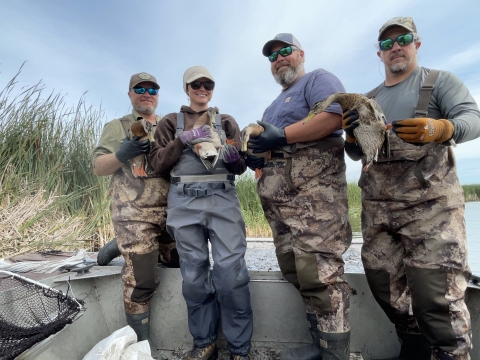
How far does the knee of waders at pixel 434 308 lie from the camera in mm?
2078

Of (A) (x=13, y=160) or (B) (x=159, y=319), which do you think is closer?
(B) (x=159, y=319)

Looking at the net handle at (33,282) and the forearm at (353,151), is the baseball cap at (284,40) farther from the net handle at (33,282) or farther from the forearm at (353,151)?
the net handle at (33,282)

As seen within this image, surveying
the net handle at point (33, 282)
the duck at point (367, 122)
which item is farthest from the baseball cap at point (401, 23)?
the net handle at point (33, 282)

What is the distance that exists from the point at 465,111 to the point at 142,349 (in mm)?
2887

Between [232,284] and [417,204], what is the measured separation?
1514 mm

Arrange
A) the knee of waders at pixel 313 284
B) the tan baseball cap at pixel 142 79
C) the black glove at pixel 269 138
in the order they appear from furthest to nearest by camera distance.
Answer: the tan baseball cap at pixel 142 79 < the black glove at pixel 269 138 < the knee of waders at pixel 313 284

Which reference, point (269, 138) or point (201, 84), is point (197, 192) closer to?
point (269, 138)

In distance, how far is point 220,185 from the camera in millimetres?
2637

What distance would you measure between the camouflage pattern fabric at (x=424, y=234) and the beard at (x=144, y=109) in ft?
7.45

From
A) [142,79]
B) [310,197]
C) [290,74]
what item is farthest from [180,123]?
[310,197]

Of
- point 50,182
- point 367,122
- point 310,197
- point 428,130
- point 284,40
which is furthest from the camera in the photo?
point 50,182

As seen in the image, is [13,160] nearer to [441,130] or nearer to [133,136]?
[133,136]

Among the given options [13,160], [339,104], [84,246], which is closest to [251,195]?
[84,246]

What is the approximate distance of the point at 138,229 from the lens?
286 centimetres
